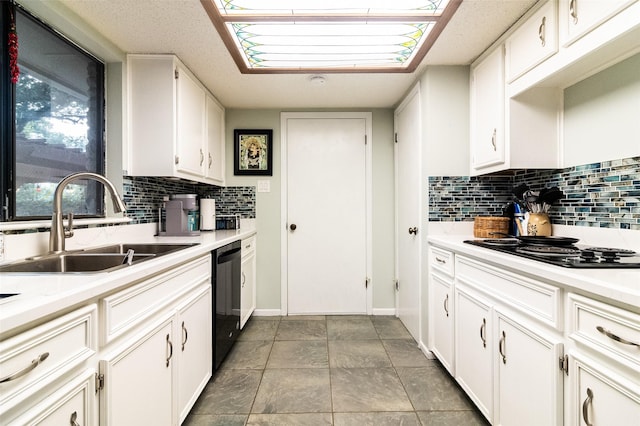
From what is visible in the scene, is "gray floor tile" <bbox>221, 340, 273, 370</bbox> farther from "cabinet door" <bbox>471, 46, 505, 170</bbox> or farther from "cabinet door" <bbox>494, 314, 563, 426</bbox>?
"cabinet door" <bbox>471, 46, 505, 170</bbox>

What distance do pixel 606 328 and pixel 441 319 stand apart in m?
1.23

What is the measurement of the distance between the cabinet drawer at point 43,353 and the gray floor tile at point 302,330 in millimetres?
1887

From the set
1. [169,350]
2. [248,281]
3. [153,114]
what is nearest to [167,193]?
[153,114]

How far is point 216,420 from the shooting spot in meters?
1.58

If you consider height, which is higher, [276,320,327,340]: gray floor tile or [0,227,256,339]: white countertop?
[0,227,256,339]: white countertop

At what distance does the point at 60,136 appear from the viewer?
1.62m

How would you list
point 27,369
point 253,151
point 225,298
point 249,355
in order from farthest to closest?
point 253,151, point 249,355, point 225,298, point 27,369

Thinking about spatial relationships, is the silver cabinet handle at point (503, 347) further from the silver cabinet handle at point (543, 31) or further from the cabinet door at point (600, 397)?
the silver cabinet handle at point (543, 31)

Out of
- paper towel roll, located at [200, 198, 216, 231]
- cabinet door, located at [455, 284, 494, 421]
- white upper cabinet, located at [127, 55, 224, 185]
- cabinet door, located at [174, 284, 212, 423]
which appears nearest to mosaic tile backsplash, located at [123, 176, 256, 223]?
Result: white upper cabinet, located at [127, 55, 224, 185]

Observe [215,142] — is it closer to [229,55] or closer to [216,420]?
[229,55]

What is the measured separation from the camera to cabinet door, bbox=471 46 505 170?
190 cm

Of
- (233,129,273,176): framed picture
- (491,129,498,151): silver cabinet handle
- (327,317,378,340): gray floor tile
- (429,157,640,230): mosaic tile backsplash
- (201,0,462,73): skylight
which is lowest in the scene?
(327,317,378,340): gray floor tile

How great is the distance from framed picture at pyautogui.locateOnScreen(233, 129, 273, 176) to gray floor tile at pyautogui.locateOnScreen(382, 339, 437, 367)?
1.95 metres

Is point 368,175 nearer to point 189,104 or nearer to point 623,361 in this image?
point 189,104
